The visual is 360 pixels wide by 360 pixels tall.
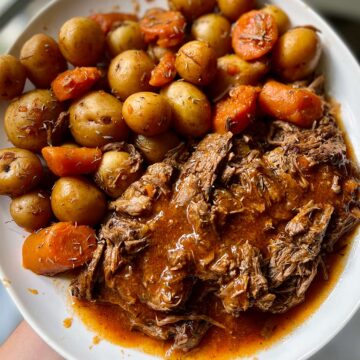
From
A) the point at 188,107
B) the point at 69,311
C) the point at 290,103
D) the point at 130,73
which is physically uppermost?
the point at 130,73

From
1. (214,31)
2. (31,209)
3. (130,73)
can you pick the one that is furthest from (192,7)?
(31,209)

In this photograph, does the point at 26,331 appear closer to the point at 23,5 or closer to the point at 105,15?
the point at 105,15

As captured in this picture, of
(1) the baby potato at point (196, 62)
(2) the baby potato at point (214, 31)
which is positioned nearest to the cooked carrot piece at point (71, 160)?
(1) the baby potato at point (196, 62)

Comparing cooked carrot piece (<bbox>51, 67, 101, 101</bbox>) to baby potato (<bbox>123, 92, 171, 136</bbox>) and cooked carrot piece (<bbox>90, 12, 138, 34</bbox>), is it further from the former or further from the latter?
cooked carrot piece (<bbox>90, 12, 138, 34</bbox>)

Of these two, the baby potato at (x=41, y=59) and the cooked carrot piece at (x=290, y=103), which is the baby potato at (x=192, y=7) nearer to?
the cooked carrot piece at (x=290, y=103)

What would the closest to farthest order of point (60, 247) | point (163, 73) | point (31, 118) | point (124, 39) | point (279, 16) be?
point (60, 247) → point (31, 118) → point (163, 73) → point (124, 39) → point (279, 16)

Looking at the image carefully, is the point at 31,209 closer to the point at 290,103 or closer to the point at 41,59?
the point at 41,59

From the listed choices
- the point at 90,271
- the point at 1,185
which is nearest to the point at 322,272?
the point at 90,271

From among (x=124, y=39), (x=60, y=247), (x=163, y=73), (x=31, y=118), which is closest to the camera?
(x=60, y=247)
